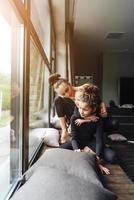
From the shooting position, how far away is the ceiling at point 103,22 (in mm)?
4594

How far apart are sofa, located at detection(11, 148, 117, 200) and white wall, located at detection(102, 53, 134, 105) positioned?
726cm

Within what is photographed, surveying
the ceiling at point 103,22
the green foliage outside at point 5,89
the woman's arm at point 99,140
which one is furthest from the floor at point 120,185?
the ceiling at point 103,22

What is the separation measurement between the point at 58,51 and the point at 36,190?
210 inches

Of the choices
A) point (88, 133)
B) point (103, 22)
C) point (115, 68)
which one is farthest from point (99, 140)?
point (115, 68)

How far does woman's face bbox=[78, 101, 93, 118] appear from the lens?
234 centimetres

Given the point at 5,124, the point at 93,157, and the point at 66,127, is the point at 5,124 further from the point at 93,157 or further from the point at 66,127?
the point at 66,127

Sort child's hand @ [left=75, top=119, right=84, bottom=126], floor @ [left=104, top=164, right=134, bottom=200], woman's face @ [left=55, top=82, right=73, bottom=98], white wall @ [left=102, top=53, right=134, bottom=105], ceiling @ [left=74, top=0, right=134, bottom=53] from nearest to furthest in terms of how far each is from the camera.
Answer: floor @ [left=104, top=164, right=134, bottom=200] < child's hand @ [left=75, top=119, right=84, bottom=126] < woman's face @ [left=55, top=82, right=73, bottom=98] < ceiling @ [left=74, top=0, right=134, bottom=53] < white wall @ [left=102, top=53, right=134, bottom=105]

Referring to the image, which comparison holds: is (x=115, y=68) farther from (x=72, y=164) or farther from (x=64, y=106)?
(x=72, y=164)

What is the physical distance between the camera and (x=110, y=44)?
7621 mm

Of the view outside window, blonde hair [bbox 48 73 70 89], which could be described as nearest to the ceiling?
blonde hair [bbox 48 73 70 89]

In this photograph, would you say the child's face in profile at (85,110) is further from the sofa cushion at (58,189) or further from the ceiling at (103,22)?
the ceiling at (103,22)

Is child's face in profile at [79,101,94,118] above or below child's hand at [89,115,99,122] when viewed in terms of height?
above

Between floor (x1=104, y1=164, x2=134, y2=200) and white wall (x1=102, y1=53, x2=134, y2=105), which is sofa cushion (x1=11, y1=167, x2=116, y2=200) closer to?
floor (x1=104, y1=164, x2=134, y2=200)

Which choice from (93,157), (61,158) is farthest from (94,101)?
(61,158)
